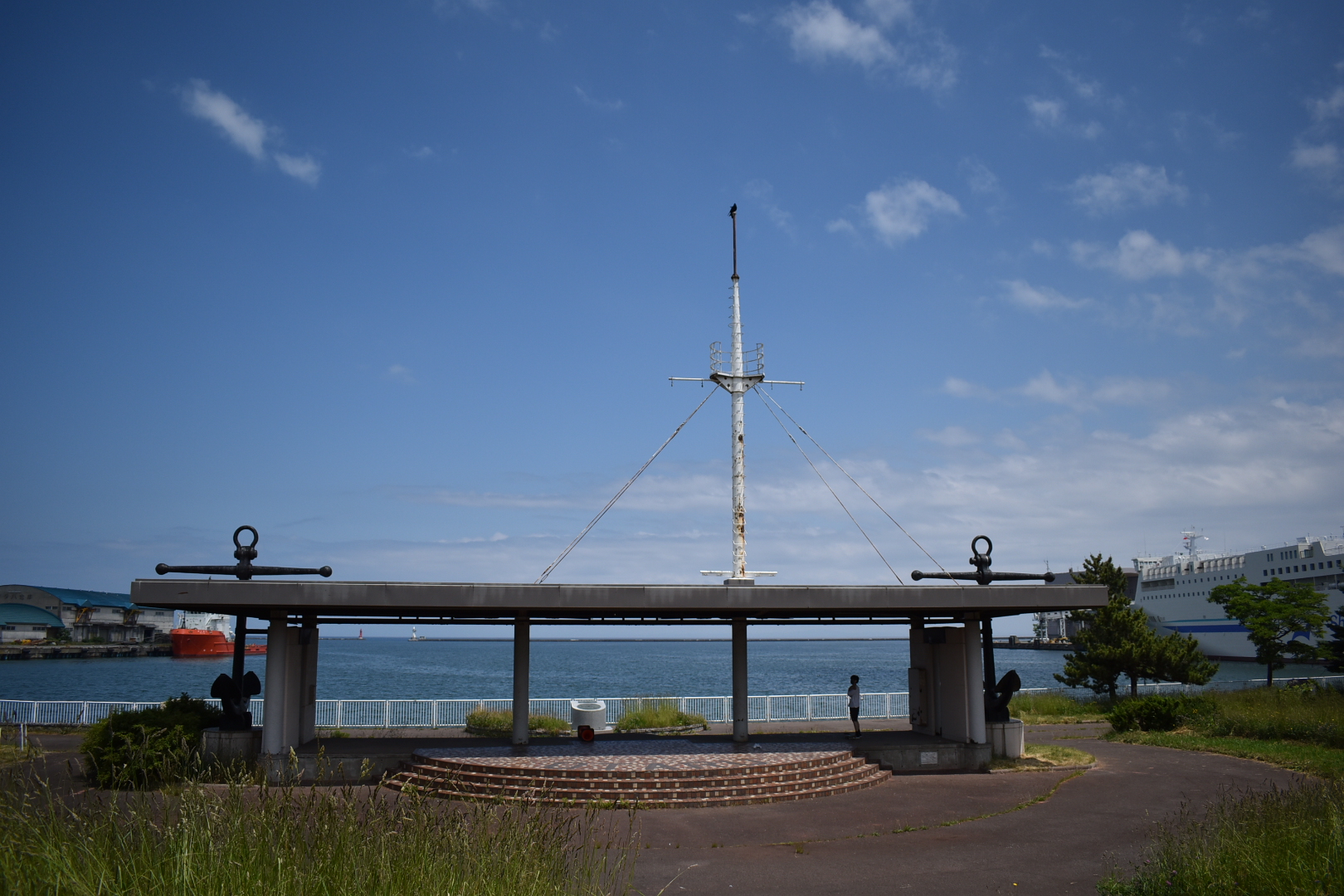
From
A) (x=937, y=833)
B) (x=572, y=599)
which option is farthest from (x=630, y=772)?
(x=937, y=833)

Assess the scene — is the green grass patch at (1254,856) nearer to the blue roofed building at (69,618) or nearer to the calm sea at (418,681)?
the calm sea at (418,681)

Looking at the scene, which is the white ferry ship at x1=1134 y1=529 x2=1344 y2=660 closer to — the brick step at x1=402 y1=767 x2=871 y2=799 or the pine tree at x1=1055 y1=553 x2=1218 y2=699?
the pine tree at x1=1055 y1=553 x2=1218 y2=699

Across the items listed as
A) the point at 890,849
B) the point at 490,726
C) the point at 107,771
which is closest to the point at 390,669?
the point at 490,726

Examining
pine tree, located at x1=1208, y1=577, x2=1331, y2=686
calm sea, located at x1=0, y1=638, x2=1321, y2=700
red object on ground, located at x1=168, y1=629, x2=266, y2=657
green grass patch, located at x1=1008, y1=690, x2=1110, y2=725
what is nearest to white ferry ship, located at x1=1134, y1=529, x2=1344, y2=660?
calm sea, located at x1=0, y1=638, x2=1321, y2=700

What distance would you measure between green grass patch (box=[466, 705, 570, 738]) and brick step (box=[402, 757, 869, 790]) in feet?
21.8

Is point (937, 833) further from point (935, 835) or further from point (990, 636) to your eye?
point (990, 636)

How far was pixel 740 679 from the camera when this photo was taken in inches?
755

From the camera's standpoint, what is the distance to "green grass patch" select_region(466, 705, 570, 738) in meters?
22.6

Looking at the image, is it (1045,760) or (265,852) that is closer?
(265,852)

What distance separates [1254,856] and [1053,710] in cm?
2213

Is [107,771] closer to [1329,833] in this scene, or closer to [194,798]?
[194,798]

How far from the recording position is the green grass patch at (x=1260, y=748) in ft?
55.9

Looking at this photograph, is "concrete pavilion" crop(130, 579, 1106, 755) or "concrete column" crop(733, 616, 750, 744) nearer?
"concrete pavilion" crop(130, 579, 1106, 755)

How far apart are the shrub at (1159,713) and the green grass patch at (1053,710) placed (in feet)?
10.8
